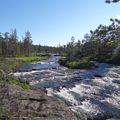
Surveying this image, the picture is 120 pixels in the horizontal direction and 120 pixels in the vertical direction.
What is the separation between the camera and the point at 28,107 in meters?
15.2

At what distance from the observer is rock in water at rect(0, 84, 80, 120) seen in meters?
14.1

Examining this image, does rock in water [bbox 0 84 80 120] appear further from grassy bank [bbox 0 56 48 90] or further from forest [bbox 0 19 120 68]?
forest [bbox 0 19 120 68]

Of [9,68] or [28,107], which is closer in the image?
[28,107]

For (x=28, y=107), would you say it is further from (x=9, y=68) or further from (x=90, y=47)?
(x=90, y=47)

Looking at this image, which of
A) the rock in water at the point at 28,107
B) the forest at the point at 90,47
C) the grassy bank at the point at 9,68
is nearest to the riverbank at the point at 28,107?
the rock in water at the point at 28,107

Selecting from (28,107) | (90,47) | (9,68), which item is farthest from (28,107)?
(90,47)

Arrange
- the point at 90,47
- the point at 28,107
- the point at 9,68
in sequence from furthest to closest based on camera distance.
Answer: the point at 90,47 → the point at 9,68 → the point at 28,107

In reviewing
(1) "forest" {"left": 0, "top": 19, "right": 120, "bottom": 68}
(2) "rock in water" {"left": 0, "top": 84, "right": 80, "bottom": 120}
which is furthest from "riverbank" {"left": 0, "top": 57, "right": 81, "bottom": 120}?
(1) "forest" {"left": 0, "top": 19, "right": 120, "bottom": 68}

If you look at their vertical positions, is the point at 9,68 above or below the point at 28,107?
below

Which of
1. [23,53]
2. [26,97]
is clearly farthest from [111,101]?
[23,53]

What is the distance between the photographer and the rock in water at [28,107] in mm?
14059

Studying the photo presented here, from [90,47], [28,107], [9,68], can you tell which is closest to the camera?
[28,107]

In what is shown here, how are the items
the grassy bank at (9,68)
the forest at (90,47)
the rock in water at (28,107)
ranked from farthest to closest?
the forest at (90,47), the grassy bank at (9,68), the rock in water at (28,107)

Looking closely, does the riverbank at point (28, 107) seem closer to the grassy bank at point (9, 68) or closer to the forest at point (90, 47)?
the grassy bank at point (9, 68)
